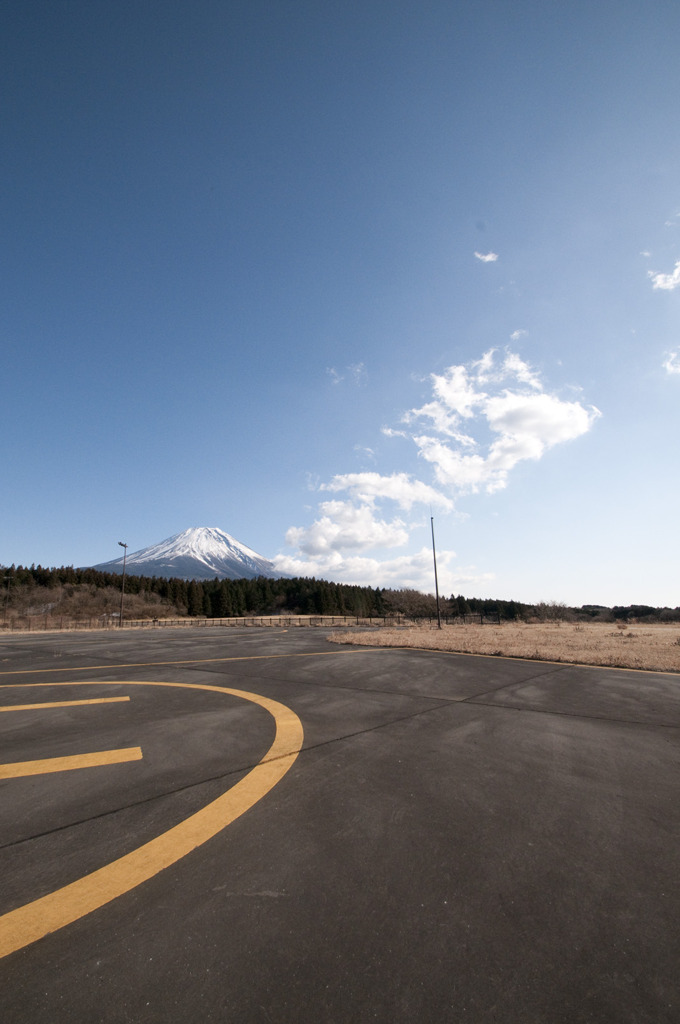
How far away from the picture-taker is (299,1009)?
1.65 metres

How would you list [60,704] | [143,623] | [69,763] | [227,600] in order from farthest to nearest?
[227,600] → [143,623] → [60,704] → [69,763]

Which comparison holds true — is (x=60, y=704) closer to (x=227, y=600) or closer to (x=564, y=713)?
(x=564, y=713)

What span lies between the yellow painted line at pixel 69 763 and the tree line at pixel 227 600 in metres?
51.1

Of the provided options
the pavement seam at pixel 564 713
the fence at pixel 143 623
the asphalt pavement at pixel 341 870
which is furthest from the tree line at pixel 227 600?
the asphalt pavement at pixel 341 870

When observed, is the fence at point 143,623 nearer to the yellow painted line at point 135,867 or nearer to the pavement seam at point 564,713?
the pavement seam at point 564,713

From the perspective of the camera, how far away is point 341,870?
259cm

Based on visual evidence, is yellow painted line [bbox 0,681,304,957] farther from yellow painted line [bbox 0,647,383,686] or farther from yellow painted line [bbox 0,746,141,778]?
Answer: yellow painted line [bbox 0,647,383,686]

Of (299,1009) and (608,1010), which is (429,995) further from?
(608,1010)

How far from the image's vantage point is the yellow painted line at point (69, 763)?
4215 mm

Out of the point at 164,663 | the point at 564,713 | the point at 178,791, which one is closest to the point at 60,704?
the point at 178,791

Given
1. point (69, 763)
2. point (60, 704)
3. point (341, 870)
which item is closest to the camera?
point (341, 870)

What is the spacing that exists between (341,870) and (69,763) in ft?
11.2

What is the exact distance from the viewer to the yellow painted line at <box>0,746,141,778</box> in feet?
13.8

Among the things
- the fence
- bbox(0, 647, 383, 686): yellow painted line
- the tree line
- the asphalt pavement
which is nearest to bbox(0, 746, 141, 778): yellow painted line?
the asphalt pavement
